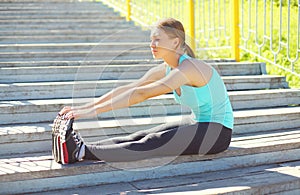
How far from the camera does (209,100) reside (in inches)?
119

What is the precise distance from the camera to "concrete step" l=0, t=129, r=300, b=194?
2.80 meters

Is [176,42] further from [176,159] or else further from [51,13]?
[51,13]

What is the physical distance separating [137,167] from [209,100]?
612mm

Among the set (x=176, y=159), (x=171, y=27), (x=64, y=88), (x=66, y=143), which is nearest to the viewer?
(x=66, y=143)

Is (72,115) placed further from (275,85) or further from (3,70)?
(275,85)

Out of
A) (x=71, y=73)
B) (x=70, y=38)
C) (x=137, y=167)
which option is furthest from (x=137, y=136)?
(x=70, y=38)

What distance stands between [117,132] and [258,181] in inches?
42.3

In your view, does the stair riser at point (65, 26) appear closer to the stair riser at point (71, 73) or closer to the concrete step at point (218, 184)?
the stair riser at point (71, 73)

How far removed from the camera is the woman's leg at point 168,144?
2936 millimetres

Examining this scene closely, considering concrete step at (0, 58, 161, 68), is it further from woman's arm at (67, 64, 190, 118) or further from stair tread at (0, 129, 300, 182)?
woman's arm at (67, 64, 190, 118)

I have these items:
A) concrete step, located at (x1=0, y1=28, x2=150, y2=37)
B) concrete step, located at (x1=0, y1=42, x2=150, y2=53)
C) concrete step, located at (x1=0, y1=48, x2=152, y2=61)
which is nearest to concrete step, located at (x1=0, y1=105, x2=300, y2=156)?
concrete step, located at (x1=0, y1=48, x2=152, y2=61)

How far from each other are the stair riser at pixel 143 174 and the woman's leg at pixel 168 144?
11cm

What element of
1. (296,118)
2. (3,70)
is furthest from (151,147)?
(3,70)

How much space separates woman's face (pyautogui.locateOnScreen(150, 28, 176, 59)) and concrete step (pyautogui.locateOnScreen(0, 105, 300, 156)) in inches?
29.3
